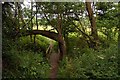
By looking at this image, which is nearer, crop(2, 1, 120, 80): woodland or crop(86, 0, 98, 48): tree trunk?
crop(2, 1, 120, 80): woodland

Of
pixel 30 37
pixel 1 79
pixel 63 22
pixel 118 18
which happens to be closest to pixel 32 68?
pixel 1 79

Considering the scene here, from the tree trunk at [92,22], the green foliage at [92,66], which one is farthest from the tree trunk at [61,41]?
the tree trunk at [92,22]

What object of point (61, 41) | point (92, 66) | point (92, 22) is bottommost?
point (92, 66)

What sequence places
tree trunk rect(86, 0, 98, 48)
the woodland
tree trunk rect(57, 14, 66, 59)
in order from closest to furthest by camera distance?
the woodland < tree trunk rect(57, 14, 66, 59) < tree trunk rect(86, 0, 98, 48)

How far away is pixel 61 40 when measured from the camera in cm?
363

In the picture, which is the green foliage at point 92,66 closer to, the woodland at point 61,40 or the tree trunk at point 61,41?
the woodland at point 61,40

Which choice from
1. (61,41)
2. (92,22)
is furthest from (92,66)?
(92,22)

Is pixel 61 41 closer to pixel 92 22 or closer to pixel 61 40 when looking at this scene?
pixel 61 40

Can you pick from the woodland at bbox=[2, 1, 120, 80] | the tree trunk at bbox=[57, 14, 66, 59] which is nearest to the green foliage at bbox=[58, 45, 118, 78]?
the woodland at bbox=[2, 1, 120, 80]

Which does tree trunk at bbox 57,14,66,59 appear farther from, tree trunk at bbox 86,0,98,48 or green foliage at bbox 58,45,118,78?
tree trunk at bbox 86,0,98,48

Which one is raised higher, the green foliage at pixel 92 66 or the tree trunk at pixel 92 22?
the tree trunk at pixel 92 22

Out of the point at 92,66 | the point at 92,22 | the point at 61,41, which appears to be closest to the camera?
the point at 92,66

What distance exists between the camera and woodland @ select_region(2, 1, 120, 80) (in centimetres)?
304

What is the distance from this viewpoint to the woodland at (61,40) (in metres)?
3.04
